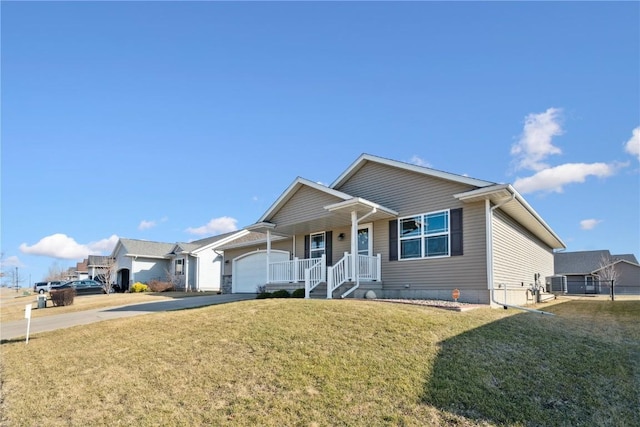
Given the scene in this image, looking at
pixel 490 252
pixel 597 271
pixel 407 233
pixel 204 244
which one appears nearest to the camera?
pixel 490 252

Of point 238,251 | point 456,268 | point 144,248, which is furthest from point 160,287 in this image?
point 456,268

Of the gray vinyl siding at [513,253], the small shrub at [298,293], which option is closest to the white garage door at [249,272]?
the small shrub at [298,293]

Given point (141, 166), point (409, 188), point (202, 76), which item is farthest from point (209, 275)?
point (409, 188)

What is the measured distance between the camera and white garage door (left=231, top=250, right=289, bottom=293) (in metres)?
21.3

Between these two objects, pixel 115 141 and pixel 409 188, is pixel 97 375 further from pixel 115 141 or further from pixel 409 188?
pixel 115 141

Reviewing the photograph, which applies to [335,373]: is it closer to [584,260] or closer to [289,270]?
[289,270]

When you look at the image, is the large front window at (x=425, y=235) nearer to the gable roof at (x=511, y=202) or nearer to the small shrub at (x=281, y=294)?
the gable roof at (x=511, y=202)

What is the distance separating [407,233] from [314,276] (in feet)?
11.8

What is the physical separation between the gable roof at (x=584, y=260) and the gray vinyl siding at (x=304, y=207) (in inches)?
1320

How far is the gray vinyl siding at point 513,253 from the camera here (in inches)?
493

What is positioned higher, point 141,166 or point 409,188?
point 141,166

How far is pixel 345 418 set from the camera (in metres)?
4.66

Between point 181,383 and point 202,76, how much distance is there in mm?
12138

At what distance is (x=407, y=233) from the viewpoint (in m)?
13.6
